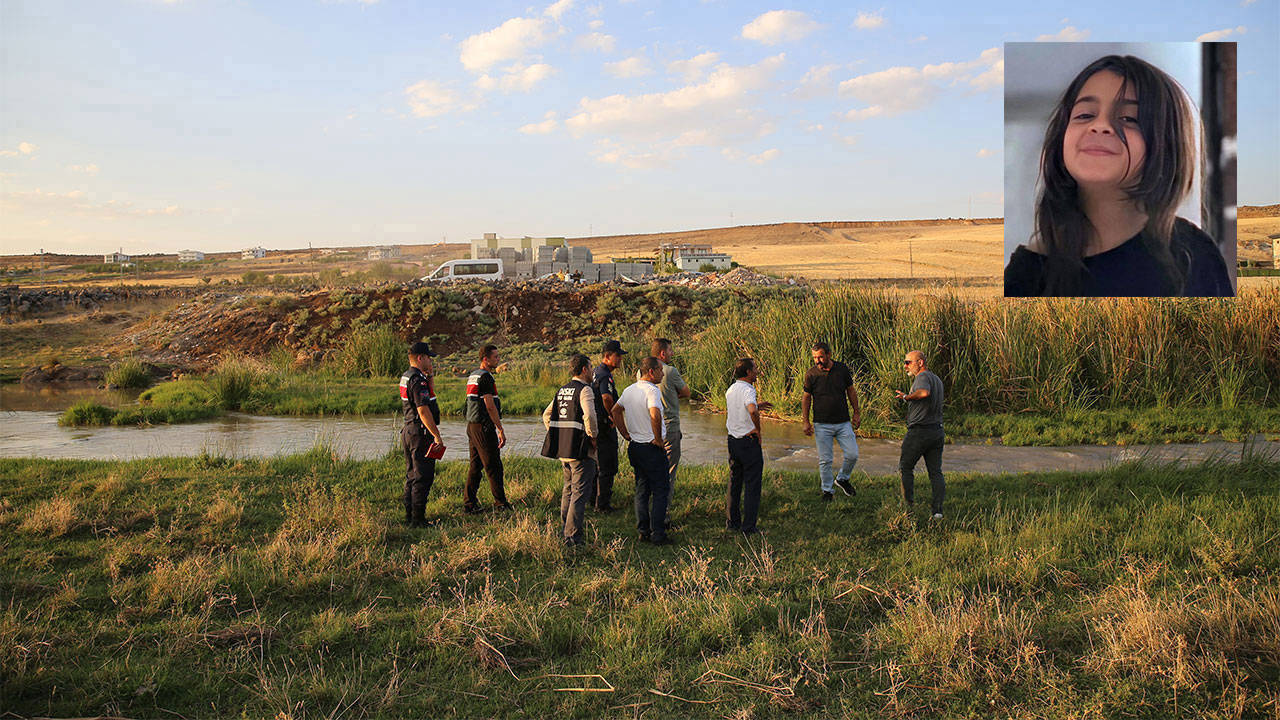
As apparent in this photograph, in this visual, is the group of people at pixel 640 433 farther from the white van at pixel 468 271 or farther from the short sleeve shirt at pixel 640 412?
the white van at pixel 468 271

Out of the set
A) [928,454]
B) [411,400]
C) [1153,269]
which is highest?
[1153,269]

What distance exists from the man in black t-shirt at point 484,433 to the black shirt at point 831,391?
3.44 meters


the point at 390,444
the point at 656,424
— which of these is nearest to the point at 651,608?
the point at 656,424

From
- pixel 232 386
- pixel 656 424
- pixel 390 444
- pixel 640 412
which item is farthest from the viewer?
pixel 232 386

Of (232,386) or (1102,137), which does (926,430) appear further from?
(232,386)

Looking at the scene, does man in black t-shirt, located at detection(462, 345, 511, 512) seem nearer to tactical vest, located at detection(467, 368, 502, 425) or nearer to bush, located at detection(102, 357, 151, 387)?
tactical vest, located at detection(467, 368, 502, 425)

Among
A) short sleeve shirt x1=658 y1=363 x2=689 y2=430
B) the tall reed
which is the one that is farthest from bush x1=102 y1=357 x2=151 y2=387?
short sleeve shirt x1=658 y1=363 x2=689 y2=430

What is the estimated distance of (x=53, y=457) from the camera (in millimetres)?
12273

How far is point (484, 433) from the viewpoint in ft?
27.6

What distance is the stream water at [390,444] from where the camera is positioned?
448 inches

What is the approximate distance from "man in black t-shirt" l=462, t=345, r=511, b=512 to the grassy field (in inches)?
14.7

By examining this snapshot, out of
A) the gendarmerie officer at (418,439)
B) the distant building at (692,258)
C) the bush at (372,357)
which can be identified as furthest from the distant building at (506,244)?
the gendarmerie officer at (418,439)

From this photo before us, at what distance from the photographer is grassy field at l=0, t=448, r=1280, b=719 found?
179 inches

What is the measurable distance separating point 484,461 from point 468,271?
3303 cm
